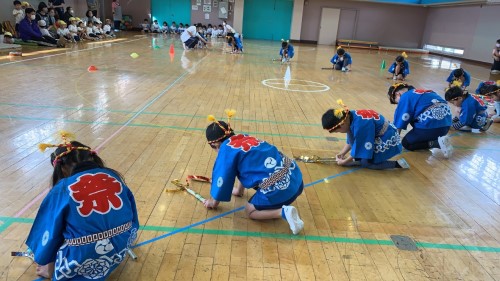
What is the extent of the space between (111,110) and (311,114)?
2541 mm

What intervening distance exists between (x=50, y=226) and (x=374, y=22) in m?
20.8

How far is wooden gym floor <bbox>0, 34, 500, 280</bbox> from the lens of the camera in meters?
1.86

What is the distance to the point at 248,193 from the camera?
257 centimetres

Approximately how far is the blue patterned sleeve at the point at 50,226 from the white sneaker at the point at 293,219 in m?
1.16

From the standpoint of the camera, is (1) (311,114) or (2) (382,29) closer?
(1) (311,114)

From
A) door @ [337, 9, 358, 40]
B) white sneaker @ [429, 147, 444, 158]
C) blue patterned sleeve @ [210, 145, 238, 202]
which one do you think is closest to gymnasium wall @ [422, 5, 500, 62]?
door @ [337, 9, 358, 40]

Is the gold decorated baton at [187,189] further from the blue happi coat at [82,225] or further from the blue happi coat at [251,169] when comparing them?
the blue happi coat at [82,225]

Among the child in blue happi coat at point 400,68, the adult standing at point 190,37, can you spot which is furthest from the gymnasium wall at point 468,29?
the adult standing at point 190,37

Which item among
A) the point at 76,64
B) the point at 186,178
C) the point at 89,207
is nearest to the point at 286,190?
the point at 186,178

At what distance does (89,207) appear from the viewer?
139 cm

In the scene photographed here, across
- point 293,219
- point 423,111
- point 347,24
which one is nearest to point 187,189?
point 293,219

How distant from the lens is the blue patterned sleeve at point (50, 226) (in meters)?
1.38

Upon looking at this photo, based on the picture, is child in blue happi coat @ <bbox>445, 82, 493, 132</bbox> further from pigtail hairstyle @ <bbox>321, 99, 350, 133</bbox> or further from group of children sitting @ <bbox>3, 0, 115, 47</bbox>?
group of children sitting @ <bbox>3, 0, 115, 47</bbox>

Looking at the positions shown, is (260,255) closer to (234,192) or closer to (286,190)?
(286,190)
